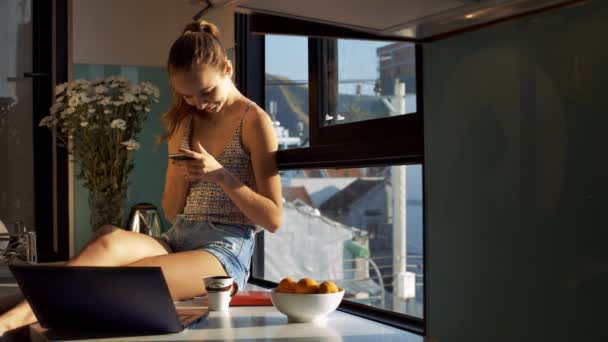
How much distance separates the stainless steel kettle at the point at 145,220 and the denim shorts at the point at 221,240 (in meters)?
0.75

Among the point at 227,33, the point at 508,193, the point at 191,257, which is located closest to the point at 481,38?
A: the point at 508,193

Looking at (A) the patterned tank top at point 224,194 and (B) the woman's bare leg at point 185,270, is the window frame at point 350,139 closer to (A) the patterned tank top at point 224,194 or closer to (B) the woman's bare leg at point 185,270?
(A) the patterned tank top at point 224,194

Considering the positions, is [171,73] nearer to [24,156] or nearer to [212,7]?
[212,7]

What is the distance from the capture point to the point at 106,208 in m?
2.98

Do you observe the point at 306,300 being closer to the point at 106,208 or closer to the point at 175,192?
the point at 175,192

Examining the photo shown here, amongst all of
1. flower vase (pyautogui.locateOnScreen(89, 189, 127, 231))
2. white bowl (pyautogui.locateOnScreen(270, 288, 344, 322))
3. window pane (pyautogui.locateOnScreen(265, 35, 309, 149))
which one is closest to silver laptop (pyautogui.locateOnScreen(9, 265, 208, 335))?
white bowl (pyautogui.locateOnScreen(270, 288, 344, 322))

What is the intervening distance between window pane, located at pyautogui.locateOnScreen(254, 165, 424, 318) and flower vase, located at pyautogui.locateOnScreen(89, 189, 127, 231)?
57cm

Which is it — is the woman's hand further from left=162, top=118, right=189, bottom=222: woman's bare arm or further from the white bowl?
the white bowl

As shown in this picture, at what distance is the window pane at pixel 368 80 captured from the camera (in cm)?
218

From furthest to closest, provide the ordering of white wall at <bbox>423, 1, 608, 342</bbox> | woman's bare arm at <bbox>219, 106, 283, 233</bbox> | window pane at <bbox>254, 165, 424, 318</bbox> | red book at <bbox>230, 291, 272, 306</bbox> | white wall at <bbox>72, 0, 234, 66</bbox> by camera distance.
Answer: white wall at <bbox>72, 0, 234, 66</bbox> < window pane at <bbox>254, 165, 424, 318</bbox> < woman's bare arm at <bbox>219, 106, 283, 233</bbox> < red book at <bbox>230, 291, 272, 306</bbox> < white wall at <bbox>423, 1, 608, 342</bbox>

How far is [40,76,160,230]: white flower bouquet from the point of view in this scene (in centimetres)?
299

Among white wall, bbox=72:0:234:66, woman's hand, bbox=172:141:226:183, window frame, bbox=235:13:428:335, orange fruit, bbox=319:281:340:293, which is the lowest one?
orange fruit, bbox=319:281:340:293

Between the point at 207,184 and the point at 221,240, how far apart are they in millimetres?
202

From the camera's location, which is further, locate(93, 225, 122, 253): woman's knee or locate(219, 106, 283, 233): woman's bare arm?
locate(219, 106, 283, 233): woman's bare arm
